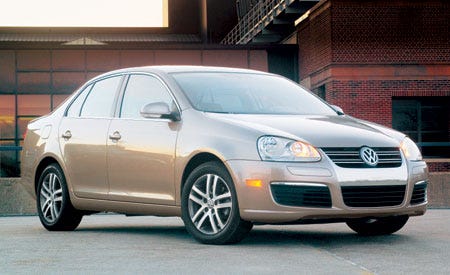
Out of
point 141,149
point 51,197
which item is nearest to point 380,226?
point 141,149

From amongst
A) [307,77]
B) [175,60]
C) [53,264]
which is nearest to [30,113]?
[175,60]

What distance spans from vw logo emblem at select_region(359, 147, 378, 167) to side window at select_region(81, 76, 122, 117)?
280 cm

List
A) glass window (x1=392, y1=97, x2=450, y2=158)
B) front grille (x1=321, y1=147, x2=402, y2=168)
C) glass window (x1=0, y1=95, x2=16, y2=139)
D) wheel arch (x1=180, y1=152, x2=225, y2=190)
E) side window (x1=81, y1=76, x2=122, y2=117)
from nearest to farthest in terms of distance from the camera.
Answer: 1. front grille (x1=321, y1=147, x2=402, y2=168)
2. wheel arch (x1=180, y1=152, x2=225, y2=190)
3. side window (x1=81, y1=76, x2=122, y2=117)
4. glass window (x1=392, y1=97, x2=450, y2=158)
5. glass window (x1=0, y1=95, x2=16, y2=139)

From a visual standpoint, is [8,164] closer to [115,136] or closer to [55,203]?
[55,203]

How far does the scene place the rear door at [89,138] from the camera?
9711 millimetres

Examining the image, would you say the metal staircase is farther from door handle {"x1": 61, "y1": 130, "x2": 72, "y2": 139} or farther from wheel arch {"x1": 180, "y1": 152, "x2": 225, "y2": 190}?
wheel arch {"x1": 180, "y1": 152, "x2": 225, "y2": 190}

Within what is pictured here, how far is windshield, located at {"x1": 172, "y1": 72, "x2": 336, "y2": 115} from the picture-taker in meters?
8.96

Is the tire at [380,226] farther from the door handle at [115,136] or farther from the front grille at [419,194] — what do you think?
the door handle at [115,136]

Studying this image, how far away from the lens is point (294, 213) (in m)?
7.98

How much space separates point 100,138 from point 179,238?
133cm

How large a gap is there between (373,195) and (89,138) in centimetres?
309

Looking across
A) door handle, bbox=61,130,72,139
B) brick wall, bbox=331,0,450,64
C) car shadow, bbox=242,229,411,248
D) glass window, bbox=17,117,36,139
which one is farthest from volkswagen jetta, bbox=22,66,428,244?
glass window, bbox=17,117,36,139

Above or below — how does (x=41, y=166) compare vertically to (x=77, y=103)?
below

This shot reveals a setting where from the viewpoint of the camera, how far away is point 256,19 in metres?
41.0
